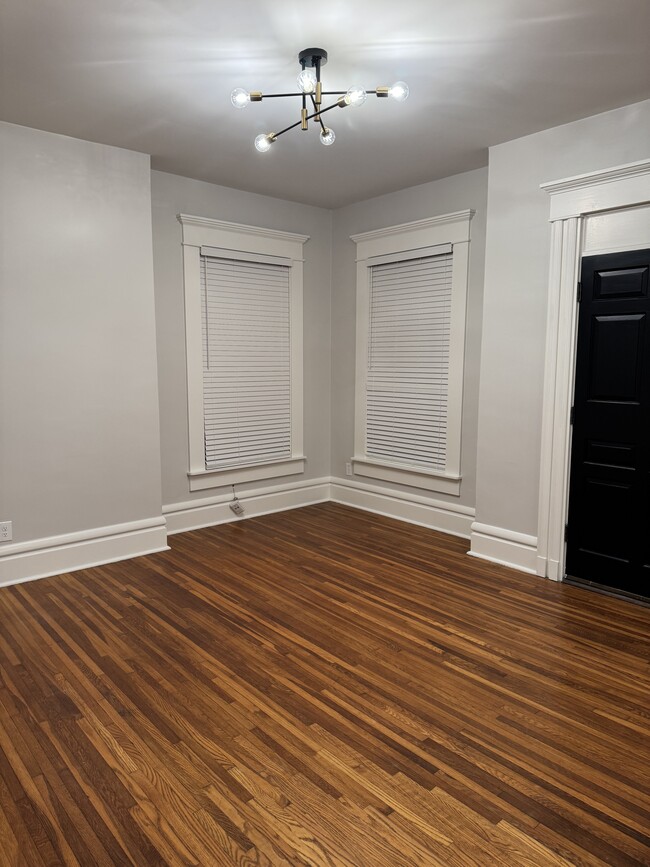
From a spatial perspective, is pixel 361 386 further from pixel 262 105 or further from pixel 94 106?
pixel 94 106

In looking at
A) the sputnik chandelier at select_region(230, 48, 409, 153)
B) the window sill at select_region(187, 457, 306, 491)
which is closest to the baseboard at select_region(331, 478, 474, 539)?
the window sill at select_region(187, 457, 306, 491)

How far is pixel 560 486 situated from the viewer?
3855 millimetres

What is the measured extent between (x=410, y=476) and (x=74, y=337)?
119 inches

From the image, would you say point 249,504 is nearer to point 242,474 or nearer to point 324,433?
point 242,474

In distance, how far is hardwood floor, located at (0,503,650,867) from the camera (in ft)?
5.92

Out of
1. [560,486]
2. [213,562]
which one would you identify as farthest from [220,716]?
[560,486]

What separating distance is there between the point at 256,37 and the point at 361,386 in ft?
11.2

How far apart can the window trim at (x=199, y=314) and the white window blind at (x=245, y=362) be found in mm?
65

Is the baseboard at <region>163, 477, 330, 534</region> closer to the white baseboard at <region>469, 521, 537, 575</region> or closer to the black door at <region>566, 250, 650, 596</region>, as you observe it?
the white baseboard at <region>469, 521, 537, 575</region>

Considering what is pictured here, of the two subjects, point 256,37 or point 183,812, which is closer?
point 183,812

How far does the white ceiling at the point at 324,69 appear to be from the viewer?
97.3 inches

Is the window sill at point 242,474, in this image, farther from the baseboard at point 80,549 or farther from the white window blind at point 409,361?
the white window blind at point 409,361

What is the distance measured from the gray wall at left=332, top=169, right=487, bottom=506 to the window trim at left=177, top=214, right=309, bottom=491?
0.43 metres

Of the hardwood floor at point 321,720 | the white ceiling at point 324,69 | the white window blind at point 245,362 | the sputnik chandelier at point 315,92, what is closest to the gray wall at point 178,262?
the white window blind at point 245,362
